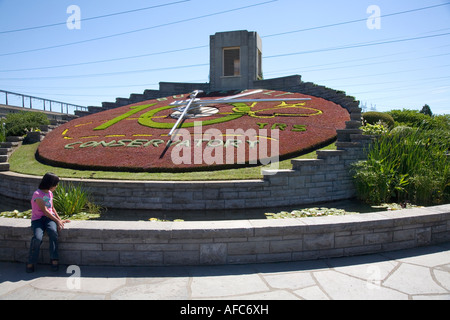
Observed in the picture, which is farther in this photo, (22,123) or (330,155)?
(22,123)

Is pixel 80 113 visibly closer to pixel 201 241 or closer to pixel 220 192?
pixel 220 192

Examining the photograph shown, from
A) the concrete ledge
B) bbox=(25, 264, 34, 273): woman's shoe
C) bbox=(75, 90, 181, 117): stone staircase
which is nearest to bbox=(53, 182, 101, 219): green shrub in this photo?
the concrete ledge

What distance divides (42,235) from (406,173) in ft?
23.9

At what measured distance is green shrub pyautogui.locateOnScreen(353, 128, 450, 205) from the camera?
6.69 metres

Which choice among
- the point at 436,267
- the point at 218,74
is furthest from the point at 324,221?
Result: the point at 218,74

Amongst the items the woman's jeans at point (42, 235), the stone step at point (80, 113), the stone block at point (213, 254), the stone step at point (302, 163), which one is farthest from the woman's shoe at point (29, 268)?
the stone step at point (80, 113)

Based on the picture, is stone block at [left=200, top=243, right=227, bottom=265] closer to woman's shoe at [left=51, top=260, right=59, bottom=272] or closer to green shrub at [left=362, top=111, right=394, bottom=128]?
woman's shoe at [left=51, top=260, right=59, bottom=272]

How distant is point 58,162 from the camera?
8.88m

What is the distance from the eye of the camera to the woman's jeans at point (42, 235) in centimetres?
364

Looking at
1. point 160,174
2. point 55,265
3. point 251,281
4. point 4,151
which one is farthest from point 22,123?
point 251,281

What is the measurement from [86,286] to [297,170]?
17.8ft

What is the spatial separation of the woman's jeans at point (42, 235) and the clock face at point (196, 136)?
4.23 metres

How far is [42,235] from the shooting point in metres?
3.74
